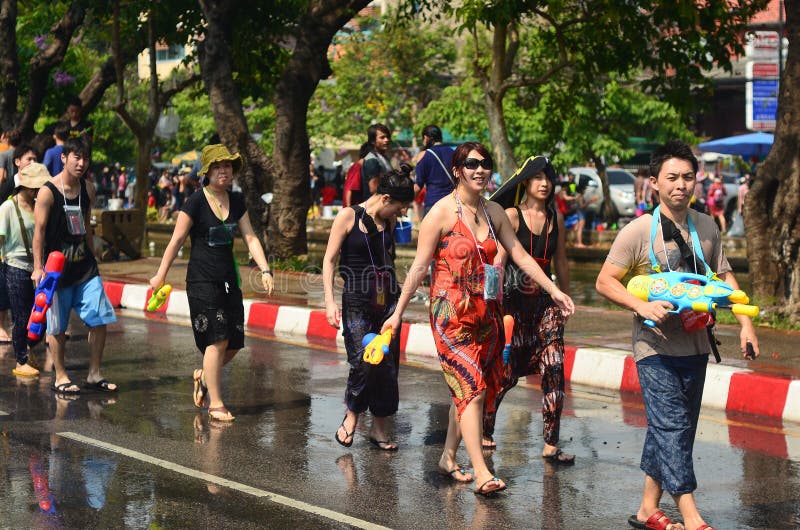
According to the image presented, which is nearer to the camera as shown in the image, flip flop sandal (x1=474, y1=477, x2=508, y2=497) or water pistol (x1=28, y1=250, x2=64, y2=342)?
flip flop sandal (x1=474, y1=477, x2=508, y2=497)

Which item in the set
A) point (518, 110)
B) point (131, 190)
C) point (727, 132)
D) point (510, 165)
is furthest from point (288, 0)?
point (727, 132)

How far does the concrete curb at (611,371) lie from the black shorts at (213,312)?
314 cm

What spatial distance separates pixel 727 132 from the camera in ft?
173

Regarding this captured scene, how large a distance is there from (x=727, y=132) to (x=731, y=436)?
4622 cm

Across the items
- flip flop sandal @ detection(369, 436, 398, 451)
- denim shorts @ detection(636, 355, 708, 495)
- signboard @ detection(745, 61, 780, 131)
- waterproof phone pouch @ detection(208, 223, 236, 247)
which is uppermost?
signboard @ detection(745, 61, 780, 131)

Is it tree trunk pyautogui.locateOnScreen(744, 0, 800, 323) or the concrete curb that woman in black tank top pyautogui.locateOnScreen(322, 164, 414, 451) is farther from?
tree trunk pyautogui.locateOnScreen(744, 0, 800, 323)

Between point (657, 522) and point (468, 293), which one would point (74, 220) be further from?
point (657, 522)

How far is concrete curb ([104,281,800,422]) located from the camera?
29.6 ft

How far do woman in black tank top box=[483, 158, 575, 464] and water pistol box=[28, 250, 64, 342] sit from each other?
3.48 m

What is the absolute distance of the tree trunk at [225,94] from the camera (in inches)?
734

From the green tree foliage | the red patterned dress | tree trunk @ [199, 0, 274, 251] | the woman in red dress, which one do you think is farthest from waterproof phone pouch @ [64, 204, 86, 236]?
the green tree foliage

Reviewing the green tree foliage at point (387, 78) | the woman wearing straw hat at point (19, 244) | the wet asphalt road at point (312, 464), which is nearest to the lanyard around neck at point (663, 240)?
the wet asphalt road at point (312, 464)

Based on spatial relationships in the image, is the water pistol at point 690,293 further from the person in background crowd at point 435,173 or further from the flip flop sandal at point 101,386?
the person in background crowd at point 435,173

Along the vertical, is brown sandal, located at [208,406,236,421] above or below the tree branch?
below
